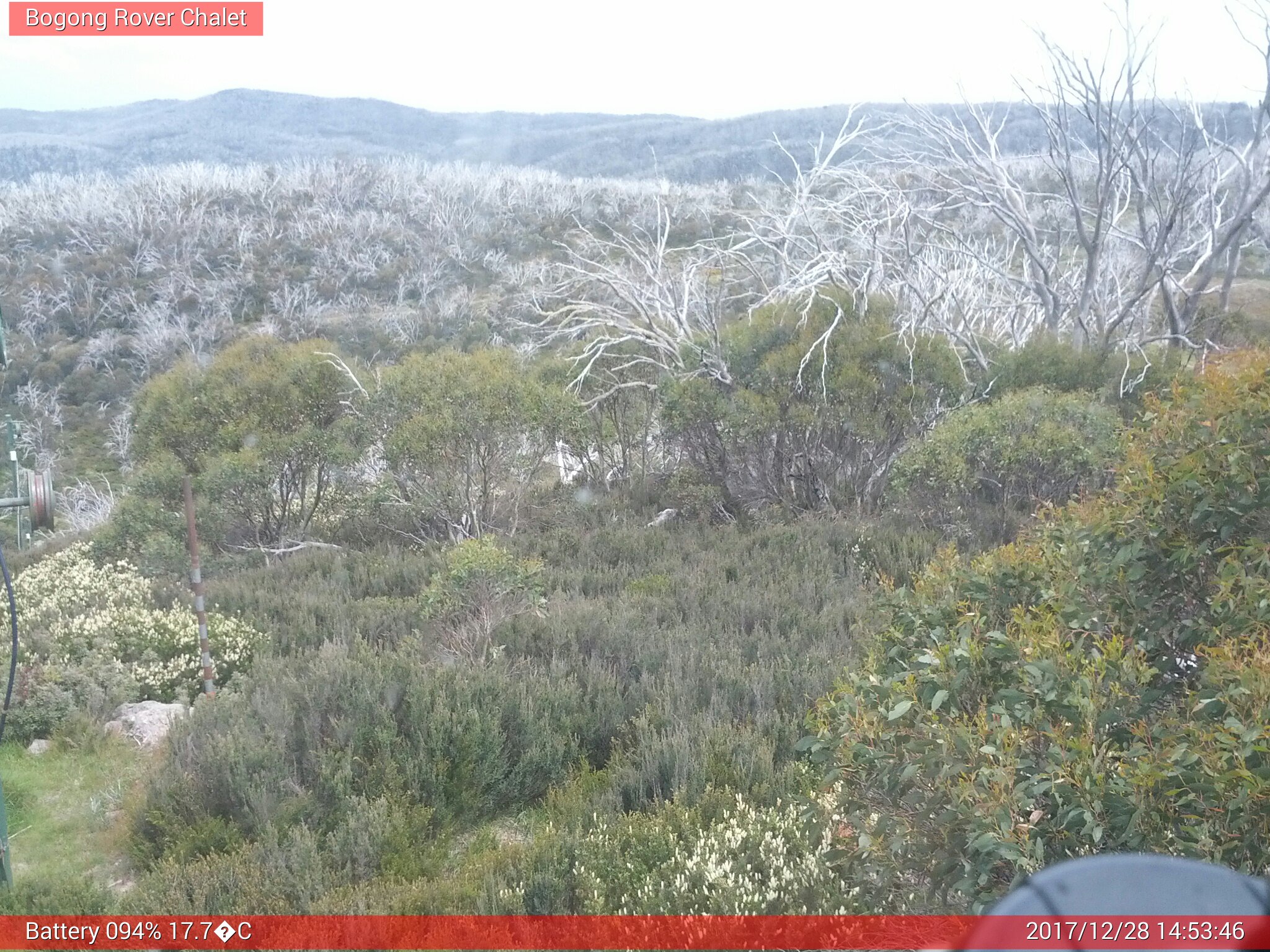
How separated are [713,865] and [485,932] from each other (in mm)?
846

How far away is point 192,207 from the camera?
4025cm

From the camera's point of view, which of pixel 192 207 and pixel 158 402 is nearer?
pixel 158 402

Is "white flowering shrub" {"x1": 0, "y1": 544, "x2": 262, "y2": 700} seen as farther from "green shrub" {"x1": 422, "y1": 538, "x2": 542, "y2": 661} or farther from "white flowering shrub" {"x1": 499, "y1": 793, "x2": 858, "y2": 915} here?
"white flowering shrub" {"x1": 499, "y1": 793, "x2": 858, "y2": 915}

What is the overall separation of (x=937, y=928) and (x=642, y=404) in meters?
10.3

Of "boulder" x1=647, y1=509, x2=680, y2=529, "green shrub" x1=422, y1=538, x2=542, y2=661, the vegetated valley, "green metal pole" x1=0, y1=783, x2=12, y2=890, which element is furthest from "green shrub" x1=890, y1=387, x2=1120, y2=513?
"green metal pole" x1=0, y1=783, x2=12, y2=890

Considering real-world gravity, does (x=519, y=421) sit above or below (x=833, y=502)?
above

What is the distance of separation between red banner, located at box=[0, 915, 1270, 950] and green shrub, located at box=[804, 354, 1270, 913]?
13 centimetres

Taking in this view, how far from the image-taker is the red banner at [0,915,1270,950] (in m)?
2.95

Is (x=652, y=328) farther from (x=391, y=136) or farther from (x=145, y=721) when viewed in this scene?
(x=391, y=136)

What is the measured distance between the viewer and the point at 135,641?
682cm

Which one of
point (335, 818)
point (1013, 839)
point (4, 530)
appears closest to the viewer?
point (1013, 839)

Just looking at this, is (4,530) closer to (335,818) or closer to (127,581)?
(127,581)

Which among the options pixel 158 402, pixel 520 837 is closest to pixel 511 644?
pixel 520 837

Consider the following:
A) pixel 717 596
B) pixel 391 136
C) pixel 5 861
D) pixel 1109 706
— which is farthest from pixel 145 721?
pixel 391 136
